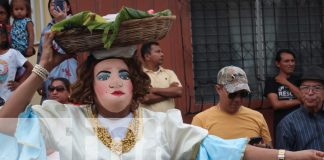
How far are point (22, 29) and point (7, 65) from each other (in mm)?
700

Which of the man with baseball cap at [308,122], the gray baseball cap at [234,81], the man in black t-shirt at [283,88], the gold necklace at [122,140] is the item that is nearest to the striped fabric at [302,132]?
the man with baseball cap at [308,122]

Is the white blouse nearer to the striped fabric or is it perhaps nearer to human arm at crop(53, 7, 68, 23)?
the striped fabric

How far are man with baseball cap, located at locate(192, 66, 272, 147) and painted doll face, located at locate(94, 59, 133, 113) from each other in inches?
70.0

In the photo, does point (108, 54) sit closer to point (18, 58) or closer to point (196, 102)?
point (18, 58)

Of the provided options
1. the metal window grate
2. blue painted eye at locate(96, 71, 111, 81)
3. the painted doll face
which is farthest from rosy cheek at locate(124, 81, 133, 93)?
the metal window grate

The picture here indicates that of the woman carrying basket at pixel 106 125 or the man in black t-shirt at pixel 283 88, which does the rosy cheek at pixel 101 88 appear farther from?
the man in black t-shirt at pixel 283 88

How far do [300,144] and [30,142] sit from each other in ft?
8.44

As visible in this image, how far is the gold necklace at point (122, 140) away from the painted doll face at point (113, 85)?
106 millimetres

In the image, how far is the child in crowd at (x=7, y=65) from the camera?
6.20 m

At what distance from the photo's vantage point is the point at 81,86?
4125 millimetres

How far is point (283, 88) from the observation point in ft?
22.0

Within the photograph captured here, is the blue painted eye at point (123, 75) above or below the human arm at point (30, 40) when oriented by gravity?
below

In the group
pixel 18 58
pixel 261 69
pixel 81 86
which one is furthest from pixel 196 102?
pixel 81 86

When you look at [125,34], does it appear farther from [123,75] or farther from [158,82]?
Result: [158,82]
